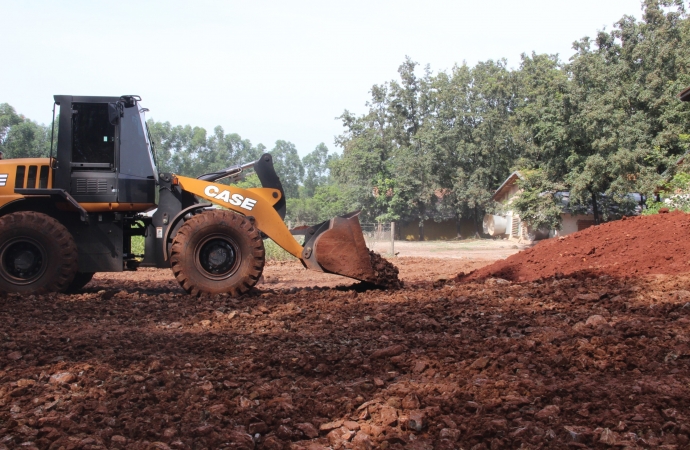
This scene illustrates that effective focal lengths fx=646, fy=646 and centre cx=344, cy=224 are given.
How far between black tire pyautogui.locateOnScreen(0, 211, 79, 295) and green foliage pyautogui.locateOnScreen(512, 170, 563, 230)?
2249 cm

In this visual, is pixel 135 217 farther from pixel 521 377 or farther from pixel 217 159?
pixel 217 159

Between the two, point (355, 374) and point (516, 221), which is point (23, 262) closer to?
point (355, 374)

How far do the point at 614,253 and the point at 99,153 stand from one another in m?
8.82

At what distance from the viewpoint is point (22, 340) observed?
20.7 feet

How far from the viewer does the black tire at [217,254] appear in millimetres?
9125

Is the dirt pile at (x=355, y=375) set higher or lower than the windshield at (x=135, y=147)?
lower

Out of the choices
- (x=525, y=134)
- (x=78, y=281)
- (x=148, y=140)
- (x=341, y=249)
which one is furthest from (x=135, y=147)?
(x=525, y=134)

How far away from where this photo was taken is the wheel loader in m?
9.16

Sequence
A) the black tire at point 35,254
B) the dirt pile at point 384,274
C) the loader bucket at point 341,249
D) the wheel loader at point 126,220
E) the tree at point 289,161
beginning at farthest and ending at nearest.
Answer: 1. the tree at point 289,161
2. the dirt pile at point 384,274
3. the loader bucket at point 341,249
4. the wheel loader at point 126,220
5. the black tire at point 35,254

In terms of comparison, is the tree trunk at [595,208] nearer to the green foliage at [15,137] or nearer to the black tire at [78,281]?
the black tire at [78,281]

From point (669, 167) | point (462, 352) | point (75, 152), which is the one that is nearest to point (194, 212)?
point (75, 152)

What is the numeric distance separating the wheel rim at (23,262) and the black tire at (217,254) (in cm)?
193

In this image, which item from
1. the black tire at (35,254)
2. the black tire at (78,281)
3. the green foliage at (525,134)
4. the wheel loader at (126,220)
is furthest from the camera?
the green foliage at (525,134)

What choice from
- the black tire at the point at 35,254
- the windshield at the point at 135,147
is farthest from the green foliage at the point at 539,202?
the black tire at the point at 35,254
